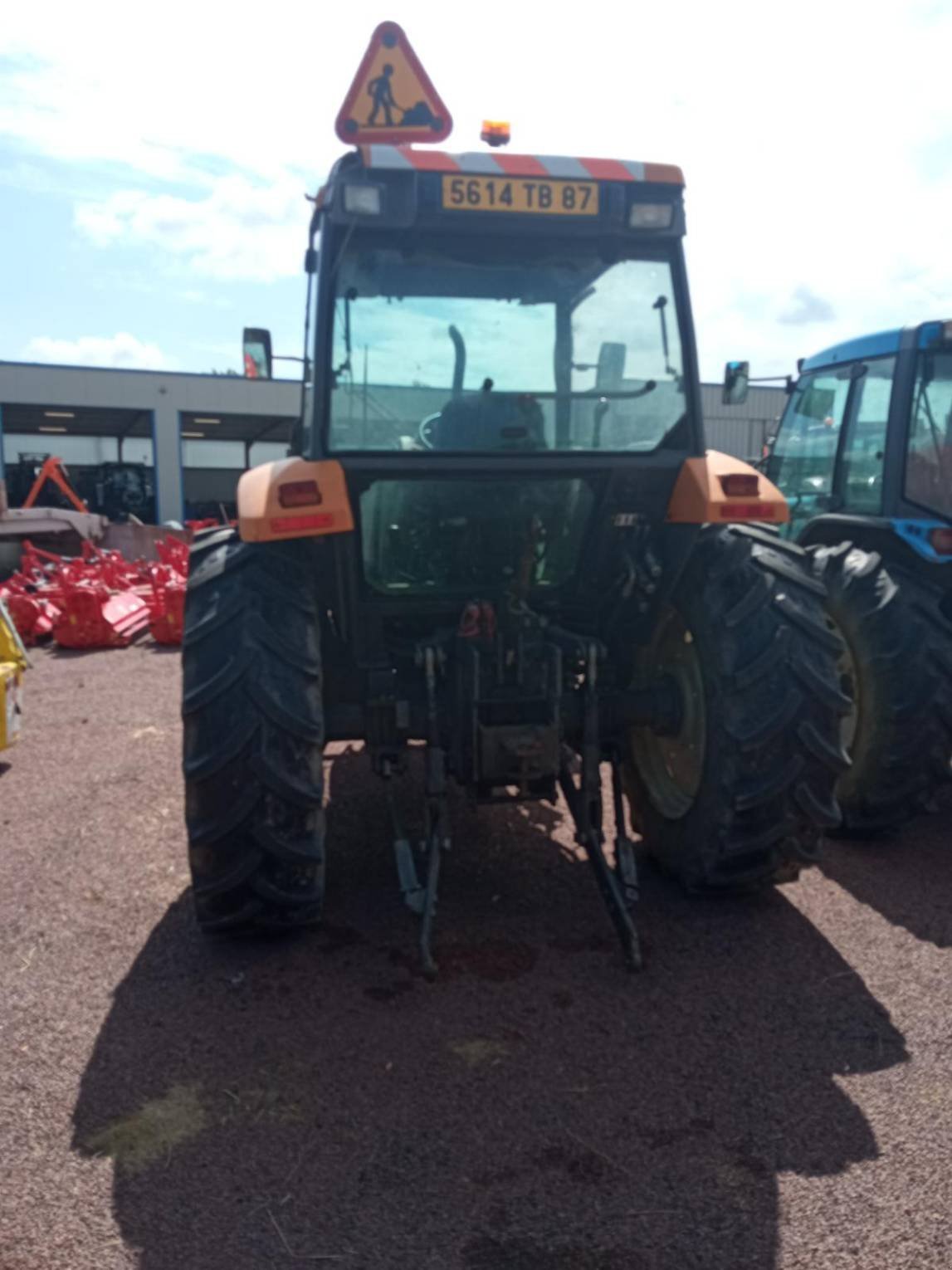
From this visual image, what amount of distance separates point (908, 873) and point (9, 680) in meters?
4.84

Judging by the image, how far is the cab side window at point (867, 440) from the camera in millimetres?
5184

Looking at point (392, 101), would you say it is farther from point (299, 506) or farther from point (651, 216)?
point (299, 506)

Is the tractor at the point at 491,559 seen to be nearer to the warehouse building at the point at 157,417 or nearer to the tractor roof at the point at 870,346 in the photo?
the tractor roof at the point at 870,346

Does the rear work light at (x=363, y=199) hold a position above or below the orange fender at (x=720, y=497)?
above

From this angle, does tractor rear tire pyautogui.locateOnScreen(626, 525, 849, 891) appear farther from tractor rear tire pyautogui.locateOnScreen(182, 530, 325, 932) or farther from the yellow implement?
the yellow implement

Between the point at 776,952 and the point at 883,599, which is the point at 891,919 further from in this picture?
the point at 883,599

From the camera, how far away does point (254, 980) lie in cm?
346

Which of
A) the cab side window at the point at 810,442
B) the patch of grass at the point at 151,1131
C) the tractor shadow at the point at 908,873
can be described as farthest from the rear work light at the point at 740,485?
the patch of grass at the point at 151,1131

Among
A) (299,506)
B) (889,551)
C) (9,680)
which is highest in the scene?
(299,506)

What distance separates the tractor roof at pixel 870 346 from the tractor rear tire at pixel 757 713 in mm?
1708

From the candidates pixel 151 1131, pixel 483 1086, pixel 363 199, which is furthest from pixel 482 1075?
pixel 363 199

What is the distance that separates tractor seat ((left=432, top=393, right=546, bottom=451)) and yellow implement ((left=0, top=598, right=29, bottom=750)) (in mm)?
3493

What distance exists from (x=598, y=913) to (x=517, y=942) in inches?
15.5

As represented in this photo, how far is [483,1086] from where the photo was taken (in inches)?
114
